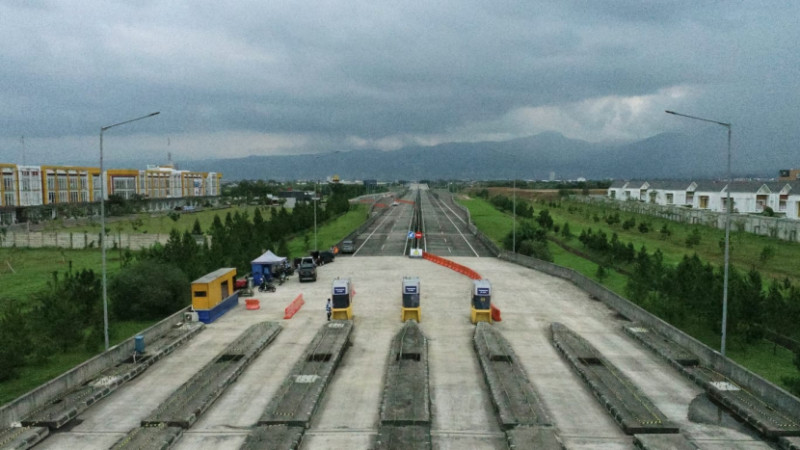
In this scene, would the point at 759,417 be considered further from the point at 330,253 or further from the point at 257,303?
the point at 330,253

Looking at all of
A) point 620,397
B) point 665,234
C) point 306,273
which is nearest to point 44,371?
point 306,273

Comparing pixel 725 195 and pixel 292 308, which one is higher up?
pixel 725 195

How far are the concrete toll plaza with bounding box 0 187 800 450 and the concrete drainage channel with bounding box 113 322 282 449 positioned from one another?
0.56ft

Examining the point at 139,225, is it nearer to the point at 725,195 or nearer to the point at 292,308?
the point at 292,308

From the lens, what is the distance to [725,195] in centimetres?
10762

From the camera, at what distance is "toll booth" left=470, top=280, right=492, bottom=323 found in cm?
2989

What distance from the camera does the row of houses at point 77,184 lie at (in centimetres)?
10131

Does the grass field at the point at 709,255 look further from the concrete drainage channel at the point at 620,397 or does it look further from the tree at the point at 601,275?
the concrete drainage channel at the point at 620,397

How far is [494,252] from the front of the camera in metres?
58.6

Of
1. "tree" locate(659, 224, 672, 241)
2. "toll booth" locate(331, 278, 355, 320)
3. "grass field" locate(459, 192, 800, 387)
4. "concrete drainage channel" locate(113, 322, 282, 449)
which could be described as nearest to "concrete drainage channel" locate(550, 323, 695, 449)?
"grass field" locate(459, 192, 800, 387)

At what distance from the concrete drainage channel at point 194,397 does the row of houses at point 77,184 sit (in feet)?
317

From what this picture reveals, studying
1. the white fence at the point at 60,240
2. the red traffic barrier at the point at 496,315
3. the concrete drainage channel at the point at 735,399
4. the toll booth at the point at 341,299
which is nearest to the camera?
the concrete drainage channel at the point at 735,399

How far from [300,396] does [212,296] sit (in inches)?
562

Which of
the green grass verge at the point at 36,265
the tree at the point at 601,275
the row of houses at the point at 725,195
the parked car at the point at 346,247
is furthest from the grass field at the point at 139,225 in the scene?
the row of houses at the point at 725,195
